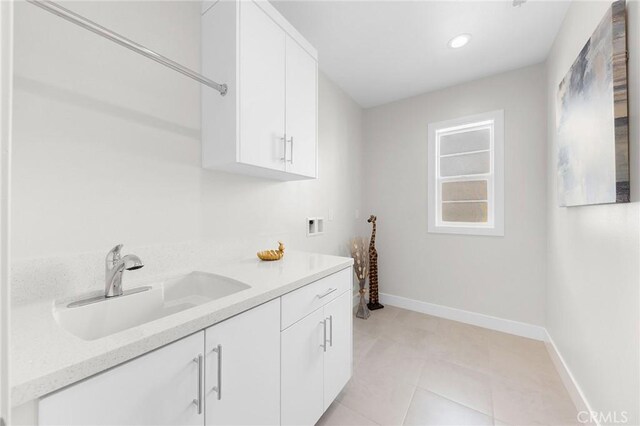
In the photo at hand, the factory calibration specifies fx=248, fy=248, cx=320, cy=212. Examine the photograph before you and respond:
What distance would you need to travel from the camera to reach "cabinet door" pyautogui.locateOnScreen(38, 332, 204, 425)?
54 centimetres

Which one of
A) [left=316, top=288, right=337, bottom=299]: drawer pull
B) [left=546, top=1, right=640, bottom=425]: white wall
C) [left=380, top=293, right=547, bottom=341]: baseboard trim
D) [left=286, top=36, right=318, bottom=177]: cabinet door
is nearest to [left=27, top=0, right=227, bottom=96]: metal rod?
[left=286, top=36, right=318, bottom=177]: cabinet door

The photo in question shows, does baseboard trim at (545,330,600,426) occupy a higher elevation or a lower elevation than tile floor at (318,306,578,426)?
higher

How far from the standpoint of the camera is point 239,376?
903 mm

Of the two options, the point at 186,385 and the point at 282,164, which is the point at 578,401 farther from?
the point at 282,164

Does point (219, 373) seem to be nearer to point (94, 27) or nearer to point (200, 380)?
point (200, 380)

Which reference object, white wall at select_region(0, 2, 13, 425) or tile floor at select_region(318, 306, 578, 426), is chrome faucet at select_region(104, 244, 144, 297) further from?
tile floor at select_region(318, 306, 578, 426)

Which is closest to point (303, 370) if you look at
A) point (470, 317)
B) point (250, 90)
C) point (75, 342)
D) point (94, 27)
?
point (75, 342)

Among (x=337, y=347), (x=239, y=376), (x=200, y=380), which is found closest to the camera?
(x=200, y=380)

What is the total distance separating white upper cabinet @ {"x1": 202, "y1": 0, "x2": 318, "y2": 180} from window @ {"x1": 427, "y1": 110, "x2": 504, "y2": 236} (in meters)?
1.94

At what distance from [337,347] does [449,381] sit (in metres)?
0.94

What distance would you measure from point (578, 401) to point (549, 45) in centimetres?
264

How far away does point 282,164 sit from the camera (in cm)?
153

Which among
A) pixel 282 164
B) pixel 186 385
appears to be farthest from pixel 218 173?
pixel 186 385

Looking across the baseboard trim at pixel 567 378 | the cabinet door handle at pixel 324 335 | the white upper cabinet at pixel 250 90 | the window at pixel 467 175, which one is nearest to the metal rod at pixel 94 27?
the white upper cabinet at pixel 250 90
